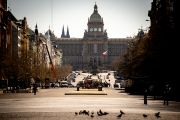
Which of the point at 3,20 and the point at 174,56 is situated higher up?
the point at 3,20

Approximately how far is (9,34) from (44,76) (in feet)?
99.9

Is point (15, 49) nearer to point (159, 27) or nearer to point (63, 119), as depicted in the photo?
point (159, 27)

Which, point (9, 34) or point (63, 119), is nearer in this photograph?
point (63, 119)

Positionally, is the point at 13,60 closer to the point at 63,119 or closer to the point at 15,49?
the point at 15,49

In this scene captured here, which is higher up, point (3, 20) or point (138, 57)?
point (3, 20)

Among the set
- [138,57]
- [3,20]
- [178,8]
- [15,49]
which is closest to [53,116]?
[178,8]

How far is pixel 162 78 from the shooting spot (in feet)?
268

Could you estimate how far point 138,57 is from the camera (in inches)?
4072

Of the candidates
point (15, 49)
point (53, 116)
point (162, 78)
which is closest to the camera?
point (53, 116)

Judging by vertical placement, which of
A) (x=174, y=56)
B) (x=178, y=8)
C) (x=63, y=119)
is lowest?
(x=63, y=119)

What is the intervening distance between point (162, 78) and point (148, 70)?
729 cm

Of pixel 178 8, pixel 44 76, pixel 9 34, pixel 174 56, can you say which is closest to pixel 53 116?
pixel 174 56

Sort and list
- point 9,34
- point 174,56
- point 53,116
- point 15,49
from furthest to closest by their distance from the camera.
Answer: point 15,49 < point 9,34 < point 174,56 < point 53,116

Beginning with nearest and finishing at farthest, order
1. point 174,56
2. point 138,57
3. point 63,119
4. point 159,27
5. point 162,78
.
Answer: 1. point 63,119
2. point 174,56
3. point 162,78
4. point 159,27
5. point 138,57
